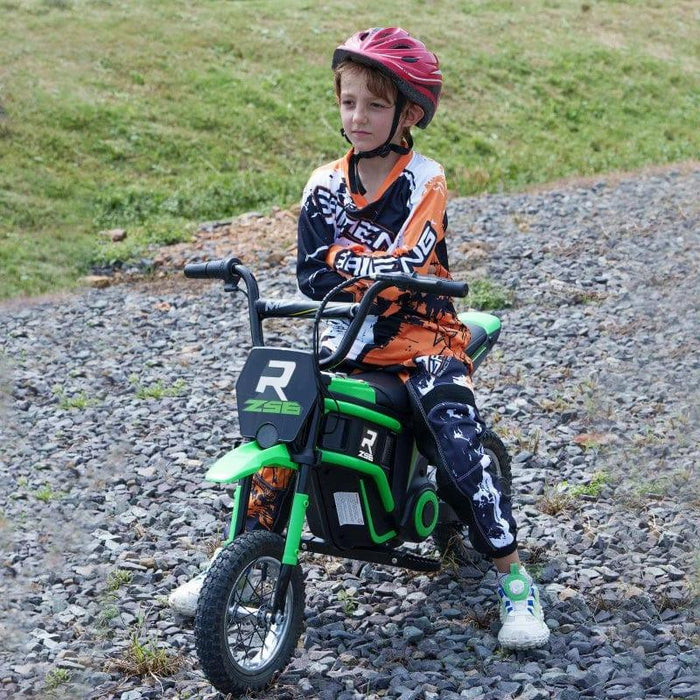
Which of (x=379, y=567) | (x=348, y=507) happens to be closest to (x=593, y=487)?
(x=379, y=567)

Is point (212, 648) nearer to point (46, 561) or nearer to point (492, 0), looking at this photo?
point (46, 561)

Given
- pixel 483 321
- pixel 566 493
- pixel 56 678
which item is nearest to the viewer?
pixel 56 678

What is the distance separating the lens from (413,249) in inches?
173

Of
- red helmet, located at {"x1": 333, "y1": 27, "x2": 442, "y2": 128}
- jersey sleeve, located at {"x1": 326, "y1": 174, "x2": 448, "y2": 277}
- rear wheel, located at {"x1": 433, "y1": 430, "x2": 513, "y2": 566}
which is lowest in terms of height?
rear wheel, located at {"x1": 433, "y1": 430, "x2": 513, "y2": 566}

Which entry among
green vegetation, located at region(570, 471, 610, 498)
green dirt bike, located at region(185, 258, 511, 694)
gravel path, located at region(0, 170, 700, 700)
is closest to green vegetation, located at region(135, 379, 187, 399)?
gravel path, located at region(0, 170, 700, 700)

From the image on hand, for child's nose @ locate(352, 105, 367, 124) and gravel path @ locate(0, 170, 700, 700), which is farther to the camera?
child's nose @ locate(352, 105, 367, 124)

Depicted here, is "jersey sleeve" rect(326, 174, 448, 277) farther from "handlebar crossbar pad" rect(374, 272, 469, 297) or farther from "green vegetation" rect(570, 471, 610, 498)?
"green vegetation" rect(570, 471, 610, 498)

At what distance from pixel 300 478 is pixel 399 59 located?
1.72 metres

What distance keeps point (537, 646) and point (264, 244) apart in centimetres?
880

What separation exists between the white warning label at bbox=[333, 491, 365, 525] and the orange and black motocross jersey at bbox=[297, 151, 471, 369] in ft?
1.85

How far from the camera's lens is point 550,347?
836cm

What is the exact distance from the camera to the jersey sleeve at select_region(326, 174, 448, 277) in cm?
436

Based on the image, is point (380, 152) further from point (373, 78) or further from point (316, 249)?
point (316, 249)

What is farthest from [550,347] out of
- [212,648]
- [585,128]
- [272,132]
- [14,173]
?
[585,128]
